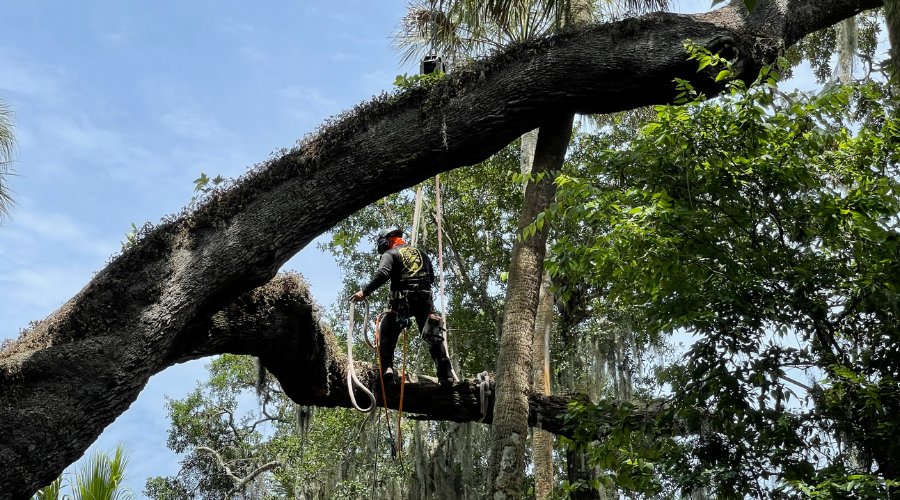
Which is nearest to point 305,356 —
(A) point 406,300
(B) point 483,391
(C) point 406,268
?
(A) point 406,300

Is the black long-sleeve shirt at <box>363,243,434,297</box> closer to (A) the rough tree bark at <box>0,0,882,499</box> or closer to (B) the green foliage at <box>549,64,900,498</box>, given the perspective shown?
(A) the rough tree bark at <box>0,0,882,499</box>

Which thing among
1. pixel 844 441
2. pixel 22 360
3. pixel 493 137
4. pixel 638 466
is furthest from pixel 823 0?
pixel 22 360

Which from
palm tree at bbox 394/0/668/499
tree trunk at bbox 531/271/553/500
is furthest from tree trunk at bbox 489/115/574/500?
tree trunk at bbox 531/271/553/500

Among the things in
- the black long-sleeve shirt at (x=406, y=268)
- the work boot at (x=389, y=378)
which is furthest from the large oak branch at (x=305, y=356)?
the black long-sleeve shirt at (x=406, y=268)

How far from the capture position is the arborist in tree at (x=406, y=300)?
718 centimetres

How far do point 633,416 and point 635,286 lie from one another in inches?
39.9

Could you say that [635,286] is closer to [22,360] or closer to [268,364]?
[268,364]

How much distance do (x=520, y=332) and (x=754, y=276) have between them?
6.78 ft

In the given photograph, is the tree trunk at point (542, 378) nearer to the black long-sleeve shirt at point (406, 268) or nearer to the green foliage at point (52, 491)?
the black long-sleeve shirt at point (406, 268)

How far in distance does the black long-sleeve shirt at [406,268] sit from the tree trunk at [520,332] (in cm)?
77

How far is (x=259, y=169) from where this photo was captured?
22.8 feet

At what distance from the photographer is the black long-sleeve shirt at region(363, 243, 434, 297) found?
7.17 metres

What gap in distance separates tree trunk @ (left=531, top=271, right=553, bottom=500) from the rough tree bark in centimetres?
332

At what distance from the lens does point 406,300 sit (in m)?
7.26
